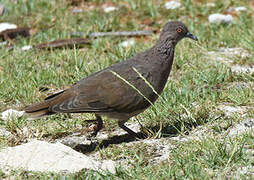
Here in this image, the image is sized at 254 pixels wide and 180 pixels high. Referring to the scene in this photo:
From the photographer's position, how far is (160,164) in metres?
4.70

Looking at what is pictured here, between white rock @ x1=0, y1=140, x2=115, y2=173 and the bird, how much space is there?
0.59 m

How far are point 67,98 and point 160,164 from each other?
4.36 ft

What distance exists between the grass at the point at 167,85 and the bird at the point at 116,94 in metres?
0.25

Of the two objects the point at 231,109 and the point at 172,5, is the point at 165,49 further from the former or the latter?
the point at 172,5

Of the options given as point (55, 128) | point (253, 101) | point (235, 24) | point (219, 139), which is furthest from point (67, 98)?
point (235, 24)

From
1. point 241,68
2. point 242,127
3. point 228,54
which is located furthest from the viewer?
point 228,54

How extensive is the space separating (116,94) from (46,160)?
3.72 ft

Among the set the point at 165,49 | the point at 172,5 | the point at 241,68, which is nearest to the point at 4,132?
the point at 165,49

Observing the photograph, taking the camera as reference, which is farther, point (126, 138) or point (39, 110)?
point (126, 138)

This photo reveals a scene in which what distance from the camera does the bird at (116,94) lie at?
531 centimetres

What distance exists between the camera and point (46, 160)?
463cm

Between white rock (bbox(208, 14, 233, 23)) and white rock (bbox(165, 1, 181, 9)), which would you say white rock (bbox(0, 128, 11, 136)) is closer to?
white rock (bbox(208, 14, 233, 23))

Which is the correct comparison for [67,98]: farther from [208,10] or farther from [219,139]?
[208,10]

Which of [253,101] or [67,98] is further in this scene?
[253,101]
